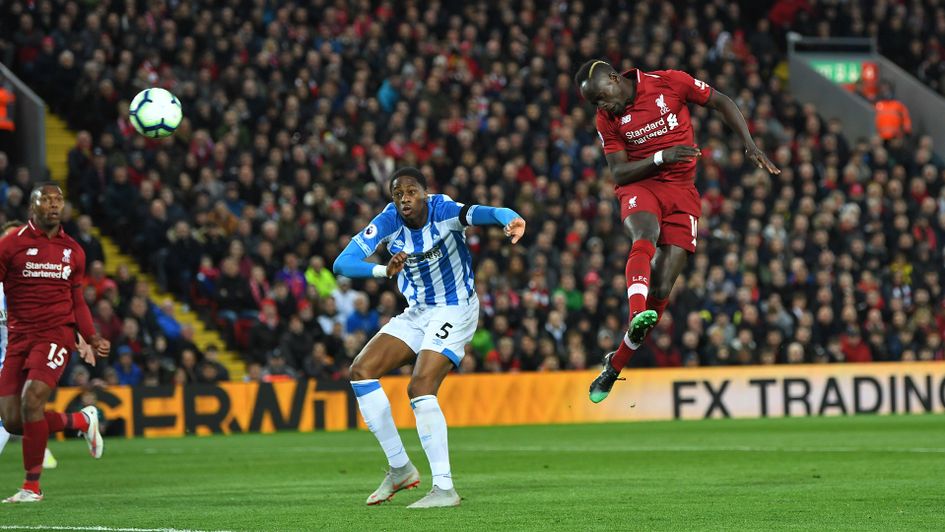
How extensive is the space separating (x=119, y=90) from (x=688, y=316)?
930 cm

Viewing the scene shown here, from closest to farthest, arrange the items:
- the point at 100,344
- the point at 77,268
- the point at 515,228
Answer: the point at 515,228 → the point at 100,344 → the point at 77,268

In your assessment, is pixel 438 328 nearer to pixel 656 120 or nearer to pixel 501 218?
pixel 501 218

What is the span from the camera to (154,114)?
1438 cm

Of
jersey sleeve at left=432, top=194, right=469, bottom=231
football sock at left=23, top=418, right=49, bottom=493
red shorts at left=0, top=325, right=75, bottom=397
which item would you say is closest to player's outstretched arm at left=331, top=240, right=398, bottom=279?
jersey sleeve at left=432, top=194, right=469, bottom=231

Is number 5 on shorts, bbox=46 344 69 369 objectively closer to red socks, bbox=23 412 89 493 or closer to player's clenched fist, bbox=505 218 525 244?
red socks, bbox=23 412 89 493

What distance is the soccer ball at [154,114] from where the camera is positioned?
1432 centimetres

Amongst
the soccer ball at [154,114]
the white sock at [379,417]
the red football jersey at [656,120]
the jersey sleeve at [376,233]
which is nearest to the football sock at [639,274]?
the red football jersey at [656,120]

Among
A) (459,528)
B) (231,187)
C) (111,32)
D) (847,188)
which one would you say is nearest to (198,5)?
(111,32)

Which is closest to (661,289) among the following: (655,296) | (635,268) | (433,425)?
(655,296)

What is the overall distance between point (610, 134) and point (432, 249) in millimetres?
1763

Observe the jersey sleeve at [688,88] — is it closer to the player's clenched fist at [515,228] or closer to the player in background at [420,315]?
the player in background at [420,315]

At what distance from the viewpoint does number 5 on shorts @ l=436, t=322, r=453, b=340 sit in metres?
10.5

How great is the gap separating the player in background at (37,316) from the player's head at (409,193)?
298 cm

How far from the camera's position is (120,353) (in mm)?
20703
